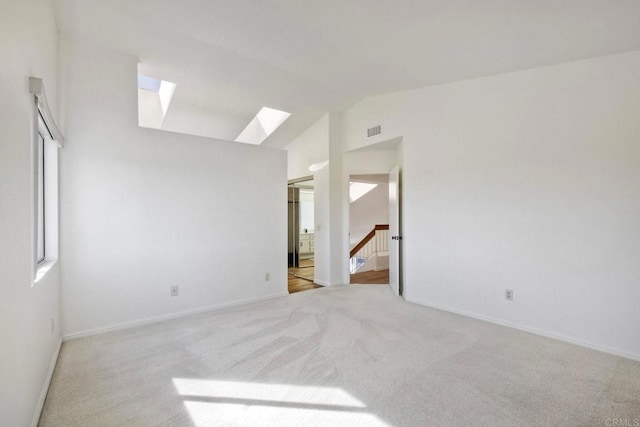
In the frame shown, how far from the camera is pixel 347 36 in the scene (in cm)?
282

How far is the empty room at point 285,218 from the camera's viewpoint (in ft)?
6.02

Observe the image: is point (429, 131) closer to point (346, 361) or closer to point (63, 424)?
point (346, 361)

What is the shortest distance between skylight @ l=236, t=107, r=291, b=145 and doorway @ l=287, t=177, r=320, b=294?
1.12m

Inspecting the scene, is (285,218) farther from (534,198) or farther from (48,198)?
(534,198)

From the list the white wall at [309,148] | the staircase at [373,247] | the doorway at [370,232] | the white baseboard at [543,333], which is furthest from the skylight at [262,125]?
the white baseboard at [543,333]

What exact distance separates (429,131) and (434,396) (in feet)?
10.5

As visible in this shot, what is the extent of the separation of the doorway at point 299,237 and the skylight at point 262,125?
3.67 feet

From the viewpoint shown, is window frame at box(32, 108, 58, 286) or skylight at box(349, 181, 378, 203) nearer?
window frame at box(32, 108, 58, 286)

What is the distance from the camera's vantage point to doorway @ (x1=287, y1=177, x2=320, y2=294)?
18.3ft

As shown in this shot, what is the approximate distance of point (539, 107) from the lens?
301cm

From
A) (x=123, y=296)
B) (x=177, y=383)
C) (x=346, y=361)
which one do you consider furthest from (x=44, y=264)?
(x=346, y=361)

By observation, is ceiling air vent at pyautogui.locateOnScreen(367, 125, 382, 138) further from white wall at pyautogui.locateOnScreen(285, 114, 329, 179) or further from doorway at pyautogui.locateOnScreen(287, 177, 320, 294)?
doorway at pyautogui.locateOnScreen(287, 177, 320, 294)

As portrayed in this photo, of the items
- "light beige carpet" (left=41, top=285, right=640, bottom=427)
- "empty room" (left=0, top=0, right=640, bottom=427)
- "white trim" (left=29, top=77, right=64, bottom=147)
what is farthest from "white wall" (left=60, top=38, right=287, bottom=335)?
"white trim" (left=29, top=77, right=64, bottom=147)

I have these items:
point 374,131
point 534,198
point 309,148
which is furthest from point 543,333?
point 309,148
